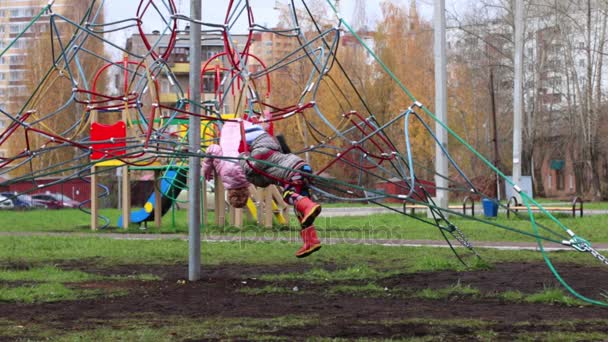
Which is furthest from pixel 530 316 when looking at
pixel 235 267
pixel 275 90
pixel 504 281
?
pixel 275 90

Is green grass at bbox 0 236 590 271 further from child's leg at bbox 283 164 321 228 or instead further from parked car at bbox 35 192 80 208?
parked car at bbox 35 192 80 208

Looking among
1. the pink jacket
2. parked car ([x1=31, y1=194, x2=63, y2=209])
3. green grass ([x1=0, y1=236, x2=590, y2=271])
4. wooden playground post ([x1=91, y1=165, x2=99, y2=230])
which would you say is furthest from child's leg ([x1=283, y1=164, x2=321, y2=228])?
parked car ([x1=31, y1=194, x2=63, y2=209])

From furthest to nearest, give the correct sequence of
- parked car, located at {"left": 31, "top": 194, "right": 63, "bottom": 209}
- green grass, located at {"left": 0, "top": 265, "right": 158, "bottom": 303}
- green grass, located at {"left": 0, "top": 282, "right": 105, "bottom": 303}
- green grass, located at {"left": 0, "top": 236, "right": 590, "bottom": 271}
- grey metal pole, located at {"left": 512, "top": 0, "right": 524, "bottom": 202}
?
parked car, located at {"left": 31, "top": 194, "right": 63, "bottom": 209} < grey metal pole, located at {"left": 512, "top": 0, "right": 524, "bottom": 202} < green grass, located at {"left": 0, "top": 236, "right": 590, "bottom": 271} < green grass, located at {"left": 0, "top": 265, "right": 158, "bottom": 303} < green grass, located at {"left": 0, "top": 282, "right": 105, "bottom": 303}

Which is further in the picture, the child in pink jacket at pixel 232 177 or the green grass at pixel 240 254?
the green grass at pixel 240 254

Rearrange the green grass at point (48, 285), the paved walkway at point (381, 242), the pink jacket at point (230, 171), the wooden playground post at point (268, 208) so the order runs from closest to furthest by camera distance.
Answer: the green grass at point (48, 285) < the pink jacket at point (230, 171) < the paved walkway at point (381, 242) < the wooden playground post at point (268, 208)

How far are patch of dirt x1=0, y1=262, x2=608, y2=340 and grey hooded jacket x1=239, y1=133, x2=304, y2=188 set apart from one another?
1.11 metres

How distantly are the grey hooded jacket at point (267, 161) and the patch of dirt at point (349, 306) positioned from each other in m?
1.11

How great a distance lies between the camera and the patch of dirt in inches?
251

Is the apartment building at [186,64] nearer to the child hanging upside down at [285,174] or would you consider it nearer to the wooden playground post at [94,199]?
the child hanging upside down at [285,174]

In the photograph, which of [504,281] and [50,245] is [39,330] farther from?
[50,245]

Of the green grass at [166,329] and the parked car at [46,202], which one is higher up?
the parked car at [46,202]

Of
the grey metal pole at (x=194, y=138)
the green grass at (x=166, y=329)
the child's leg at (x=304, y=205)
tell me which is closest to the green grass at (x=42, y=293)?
the grey metal pole at (x=194, y=138)

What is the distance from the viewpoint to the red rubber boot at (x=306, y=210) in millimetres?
8656

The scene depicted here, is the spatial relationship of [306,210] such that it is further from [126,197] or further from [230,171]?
[126,197]
